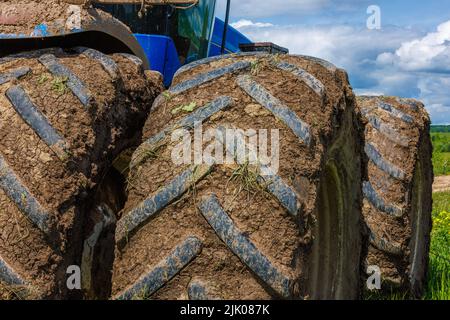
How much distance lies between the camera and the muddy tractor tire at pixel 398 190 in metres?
3.46

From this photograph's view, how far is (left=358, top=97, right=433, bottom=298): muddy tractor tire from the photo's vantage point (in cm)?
346

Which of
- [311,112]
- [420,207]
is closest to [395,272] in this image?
[420,207]

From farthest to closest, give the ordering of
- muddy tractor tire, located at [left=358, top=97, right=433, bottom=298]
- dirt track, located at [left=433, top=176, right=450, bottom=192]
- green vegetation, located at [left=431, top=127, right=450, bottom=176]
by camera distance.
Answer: green vegetation, located at [left=431, top=127, right=450, bottom=176]
dirt track, located at [left=433, top=176, right=450, bottom=192]
muddy tractor tire, located at [left=358, top=97, right=433, bottom=298]

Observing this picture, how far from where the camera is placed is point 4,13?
2.29m

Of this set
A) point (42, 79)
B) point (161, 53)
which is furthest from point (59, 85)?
point (161, 53)

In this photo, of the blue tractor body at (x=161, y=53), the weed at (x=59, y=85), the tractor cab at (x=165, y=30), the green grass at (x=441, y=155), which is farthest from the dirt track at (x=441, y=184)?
the weed at (x=59, y=85)

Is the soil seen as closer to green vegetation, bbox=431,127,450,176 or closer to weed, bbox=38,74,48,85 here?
weed, bbox=38,74,48,85

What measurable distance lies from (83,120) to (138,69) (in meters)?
0.39

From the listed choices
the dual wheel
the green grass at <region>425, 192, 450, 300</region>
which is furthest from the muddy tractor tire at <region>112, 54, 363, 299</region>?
the green grass at <region>425, 192, 450, 300</region>

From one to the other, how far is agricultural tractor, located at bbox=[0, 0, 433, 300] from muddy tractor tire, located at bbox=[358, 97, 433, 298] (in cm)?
88

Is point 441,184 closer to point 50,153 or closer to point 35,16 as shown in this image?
point 35,16

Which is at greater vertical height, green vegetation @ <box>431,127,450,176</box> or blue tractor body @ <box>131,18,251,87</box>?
blue tractor body @ <box>131,18,251,87</box>

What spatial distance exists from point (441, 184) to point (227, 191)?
47.4 feet
